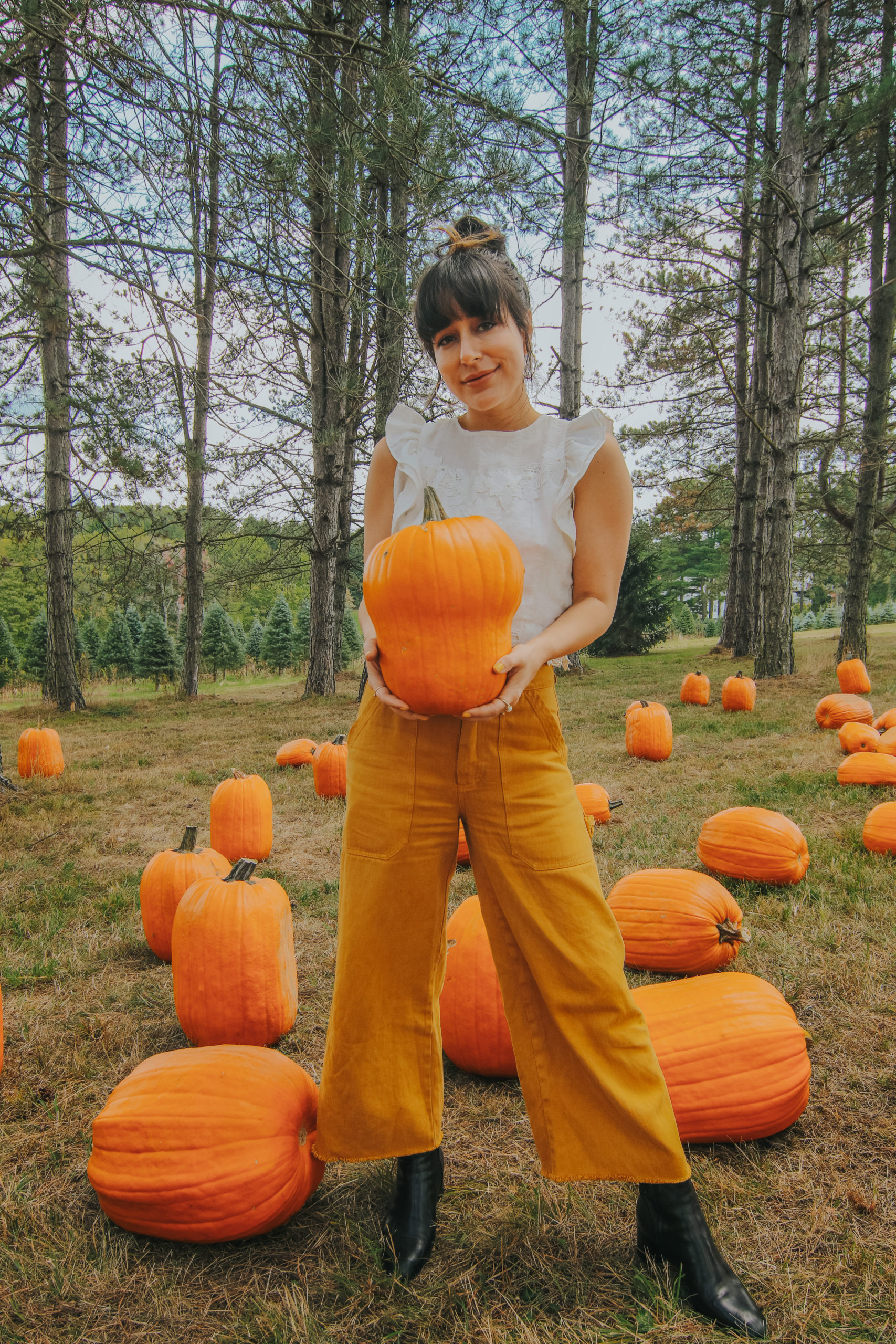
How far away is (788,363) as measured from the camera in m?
9.23

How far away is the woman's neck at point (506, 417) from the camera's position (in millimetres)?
1559

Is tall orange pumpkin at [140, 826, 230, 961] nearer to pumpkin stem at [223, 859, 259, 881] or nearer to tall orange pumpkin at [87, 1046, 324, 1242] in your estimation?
pumpkin stem at [223, 859, 259, 881]

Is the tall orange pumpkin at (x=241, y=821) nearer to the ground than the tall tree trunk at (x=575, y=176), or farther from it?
nearer to the ground

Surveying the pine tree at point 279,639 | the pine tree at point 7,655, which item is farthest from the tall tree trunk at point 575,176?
the pine tree at point 7,655

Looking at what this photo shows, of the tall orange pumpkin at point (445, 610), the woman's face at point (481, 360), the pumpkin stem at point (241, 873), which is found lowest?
the pumpkin stem at point (241, 873)

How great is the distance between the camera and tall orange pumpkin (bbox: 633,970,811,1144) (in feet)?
5.39

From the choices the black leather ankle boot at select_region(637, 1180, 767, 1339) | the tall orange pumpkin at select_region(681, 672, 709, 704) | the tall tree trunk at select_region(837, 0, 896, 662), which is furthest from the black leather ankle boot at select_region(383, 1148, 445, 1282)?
the tall tree trunk at select_region(837, 0, 896, 662)

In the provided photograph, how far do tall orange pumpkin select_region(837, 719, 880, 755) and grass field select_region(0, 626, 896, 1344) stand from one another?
1.48m

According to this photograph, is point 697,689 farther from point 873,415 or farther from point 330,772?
point 873,415

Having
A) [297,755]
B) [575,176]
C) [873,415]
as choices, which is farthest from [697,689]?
[575,176]

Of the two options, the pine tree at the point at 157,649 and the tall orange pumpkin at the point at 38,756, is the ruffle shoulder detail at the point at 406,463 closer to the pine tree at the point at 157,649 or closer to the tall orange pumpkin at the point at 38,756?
the tall orange pumpkin at the point at 38,756

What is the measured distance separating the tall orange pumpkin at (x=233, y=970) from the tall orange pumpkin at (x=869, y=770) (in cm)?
388

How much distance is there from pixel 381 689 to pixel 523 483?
54cm

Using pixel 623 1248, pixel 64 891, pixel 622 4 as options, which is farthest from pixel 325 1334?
pixel 622 4
